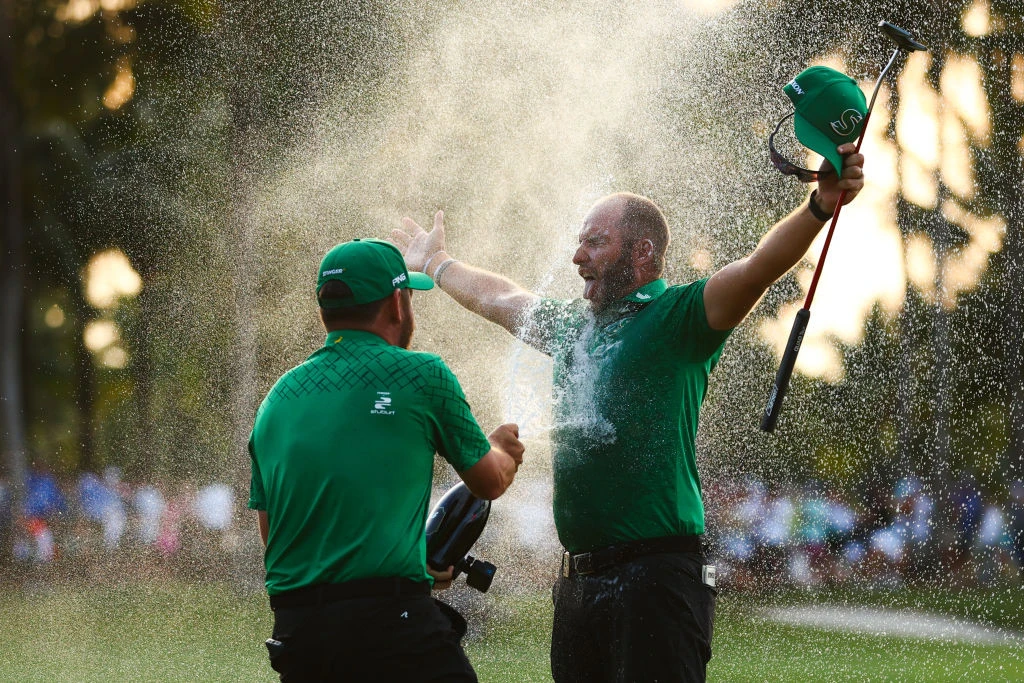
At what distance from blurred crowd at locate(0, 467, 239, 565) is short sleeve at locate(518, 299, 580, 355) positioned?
13832 mm

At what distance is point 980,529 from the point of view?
679 inches

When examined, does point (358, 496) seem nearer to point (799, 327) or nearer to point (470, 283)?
point (799, 327)

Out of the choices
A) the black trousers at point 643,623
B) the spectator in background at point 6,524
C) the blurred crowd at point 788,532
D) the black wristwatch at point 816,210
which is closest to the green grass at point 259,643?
the blurred crowd at point 788,532

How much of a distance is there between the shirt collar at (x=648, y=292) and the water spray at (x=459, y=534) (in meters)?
0.88

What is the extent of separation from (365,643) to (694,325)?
57.7 inches

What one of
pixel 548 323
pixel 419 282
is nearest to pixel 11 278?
pixel 548 323

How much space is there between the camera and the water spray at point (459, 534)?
3.54 m

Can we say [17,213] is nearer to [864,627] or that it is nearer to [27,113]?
[27,113]

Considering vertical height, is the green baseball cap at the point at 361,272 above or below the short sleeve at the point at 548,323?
below

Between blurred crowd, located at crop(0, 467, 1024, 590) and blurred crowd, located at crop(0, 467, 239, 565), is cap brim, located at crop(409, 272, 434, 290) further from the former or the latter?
→ blurred crowd, located at crop(0, 467, 239, 565)

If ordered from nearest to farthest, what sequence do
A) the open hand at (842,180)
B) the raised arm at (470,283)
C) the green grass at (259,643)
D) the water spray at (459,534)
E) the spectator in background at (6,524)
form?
the open hand at (842,180) < the water spray at (459,534) < the raised arm at (470,283) < the green grass at (259,643) < the spectator in background at (6,524)

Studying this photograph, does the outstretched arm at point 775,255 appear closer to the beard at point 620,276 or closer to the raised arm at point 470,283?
the beard at point 620,276

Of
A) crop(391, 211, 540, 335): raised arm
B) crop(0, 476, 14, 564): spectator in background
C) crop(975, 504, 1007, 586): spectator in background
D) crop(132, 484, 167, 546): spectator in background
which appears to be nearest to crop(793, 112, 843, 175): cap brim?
crop(391, 211, 540, 335): raised arm

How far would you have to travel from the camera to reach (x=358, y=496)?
294cm
